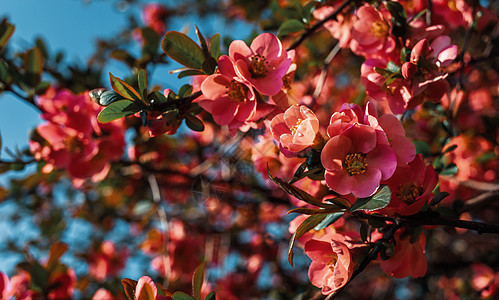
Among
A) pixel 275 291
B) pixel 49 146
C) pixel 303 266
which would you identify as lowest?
pixel 303 266

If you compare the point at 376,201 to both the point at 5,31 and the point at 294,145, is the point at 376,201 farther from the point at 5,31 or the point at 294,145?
the point at 5,31

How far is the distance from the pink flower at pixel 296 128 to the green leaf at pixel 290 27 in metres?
0.40

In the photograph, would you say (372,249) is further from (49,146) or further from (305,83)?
(305,83)

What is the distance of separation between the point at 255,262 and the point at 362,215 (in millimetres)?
1584

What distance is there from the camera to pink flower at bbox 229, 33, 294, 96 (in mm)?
785

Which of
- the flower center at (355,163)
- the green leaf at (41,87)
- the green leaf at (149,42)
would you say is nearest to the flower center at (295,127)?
the flower center at (355,163)

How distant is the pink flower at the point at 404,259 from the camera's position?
0.72 m

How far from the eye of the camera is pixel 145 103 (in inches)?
29.5

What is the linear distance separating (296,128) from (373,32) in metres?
0.43

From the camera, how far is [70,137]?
1.27m

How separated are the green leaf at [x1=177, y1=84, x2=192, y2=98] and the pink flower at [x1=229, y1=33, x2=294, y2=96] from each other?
121 millimetres

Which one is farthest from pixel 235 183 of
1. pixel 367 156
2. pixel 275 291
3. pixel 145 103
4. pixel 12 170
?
pixel 367 156

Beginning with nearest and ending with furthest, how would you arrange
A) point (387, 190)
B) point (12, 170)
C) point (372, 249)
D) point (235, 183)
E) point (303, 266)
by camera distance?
point (387, 190) → point (372, 249) → point (12, 170) → point (235, 183) → point (303, 266)

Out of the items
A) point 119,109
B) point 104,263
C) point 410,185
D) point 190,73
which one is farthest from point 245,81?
point 104,263
